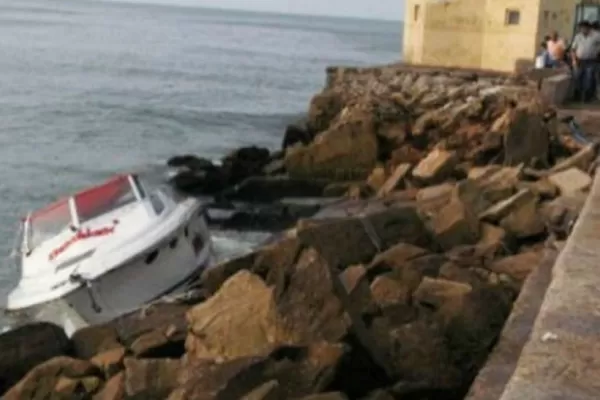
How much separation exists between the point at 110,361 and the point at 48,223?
4739 millimetres

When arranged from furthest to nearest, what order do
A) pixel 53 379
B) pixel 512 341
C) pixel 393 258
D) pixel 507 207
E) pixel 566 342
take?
pixel 507 207 < pixel 393 258 < pixel 53 379 < pixel 512 341 < pixel 566 342

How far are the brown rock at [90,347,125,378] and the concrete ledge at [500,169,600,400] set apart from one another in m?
3.15

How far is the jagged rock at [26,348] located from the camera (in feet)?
25.3

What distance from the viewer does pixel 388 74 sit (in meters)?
26.7

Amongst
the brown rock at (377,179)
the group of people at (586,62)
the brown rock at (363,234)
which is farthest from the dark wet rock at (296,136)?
the brown rock at (363,234)

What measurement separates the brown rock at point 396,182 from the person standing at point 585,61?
3994mm

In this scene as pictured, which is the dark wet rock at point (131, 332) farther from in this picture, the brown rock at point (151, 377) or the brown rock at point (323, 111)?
the brown rock at point (323, 111)

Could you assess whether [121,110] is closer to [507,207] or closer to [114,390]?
[507,207]

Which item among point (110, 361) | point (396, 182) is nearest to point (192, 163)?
point (396, 182)

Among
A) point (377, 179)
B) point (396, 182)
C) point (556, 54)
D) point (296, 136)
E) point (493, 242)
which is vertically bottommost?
point (296, 136)

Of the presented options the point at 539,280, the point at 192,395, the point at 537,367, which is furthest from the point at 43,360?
the point at 537,367

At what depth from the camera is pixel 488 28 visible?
93.8ft

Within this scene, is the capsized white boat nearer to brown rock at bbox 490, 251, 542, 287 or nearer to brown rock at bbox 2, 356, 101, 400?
brown rock at bbox 2, 356, 101, 400

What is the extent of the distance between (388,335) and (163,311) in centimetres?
253
